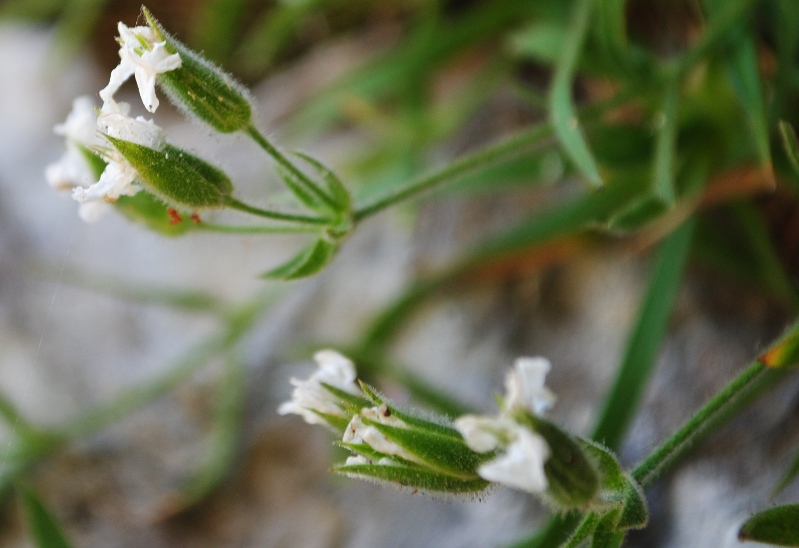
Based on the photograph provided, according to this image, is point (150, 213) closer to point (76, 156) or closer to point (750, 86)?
point (76, 156)

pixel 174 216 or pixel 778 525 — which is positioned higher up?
pixel 174 216

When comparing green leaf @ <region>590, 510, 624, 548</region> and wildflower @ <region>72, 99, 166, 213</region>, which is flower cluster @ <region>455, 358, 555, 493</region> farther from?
wildflower @ <region>72, 99, 166, 213</region>

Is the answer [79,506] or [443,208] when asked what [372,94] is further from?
[79,506]

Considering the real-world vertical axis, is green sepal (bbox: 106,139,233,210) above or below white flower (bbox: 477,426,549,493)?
above

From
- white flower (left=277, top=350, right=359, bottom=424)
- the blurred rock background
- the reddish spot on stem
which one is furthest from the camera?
the blurred rock background

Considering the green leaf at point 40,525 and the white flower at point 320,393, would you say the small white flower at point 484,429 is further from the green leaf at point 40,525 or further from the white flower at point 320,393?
the green leaf at point 40,525

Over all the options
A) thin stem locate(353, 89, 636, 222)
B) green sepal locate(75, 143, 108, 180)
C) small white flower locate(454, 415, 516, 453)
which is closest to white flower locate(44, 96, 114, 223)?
green sepal locate(75, 143, 108, 180)

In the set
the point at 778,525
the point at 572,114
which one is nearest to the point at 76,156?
the point at 572,114
